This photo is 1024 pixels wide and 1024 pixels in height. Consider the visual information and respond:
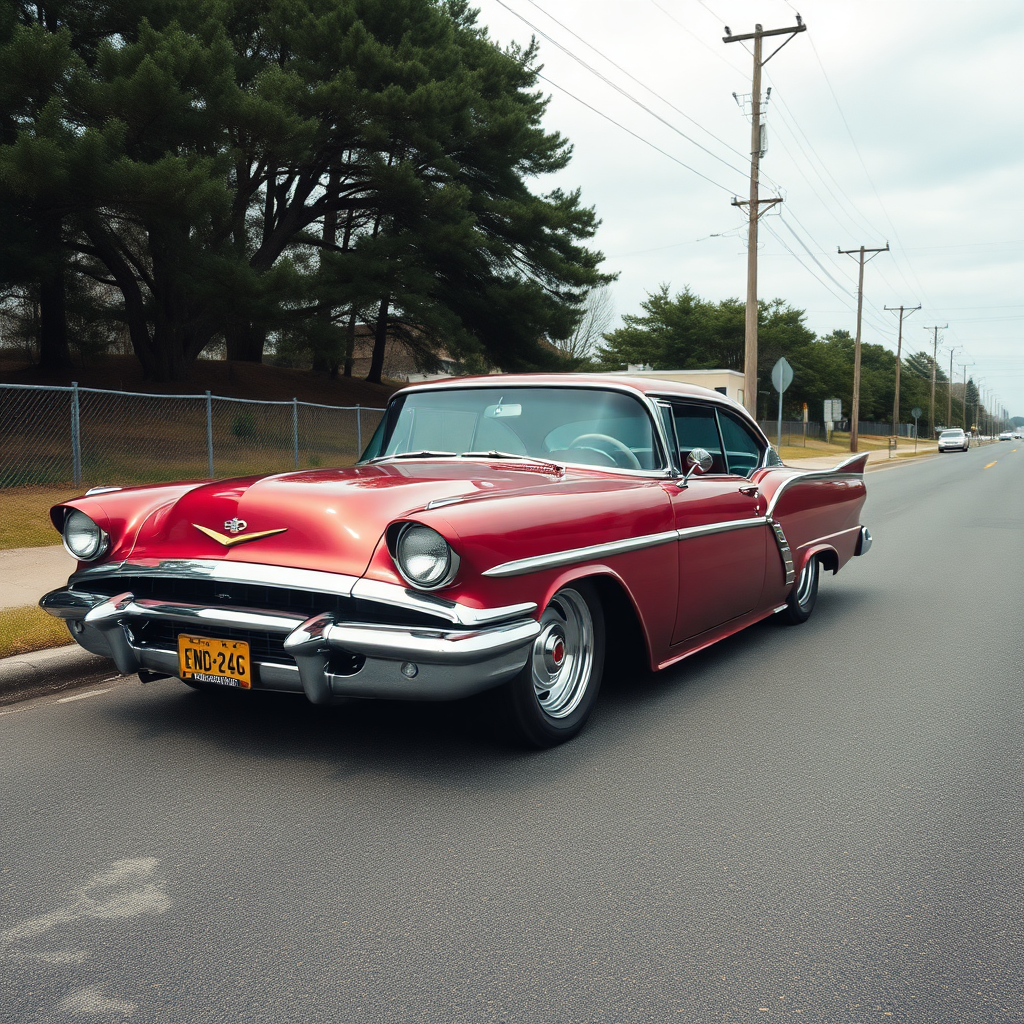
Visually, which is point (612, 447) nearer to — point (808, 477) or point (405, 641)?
point (405, 641)

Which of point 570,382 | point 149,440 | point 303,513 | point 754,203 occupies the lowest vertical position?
point 303,513

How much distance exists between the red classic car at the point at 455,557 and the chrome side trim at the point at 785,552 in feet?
0.43

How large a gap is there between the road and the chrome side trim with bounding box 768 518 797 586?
95 cm

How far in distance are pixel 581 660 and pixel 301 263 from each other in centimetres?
2866

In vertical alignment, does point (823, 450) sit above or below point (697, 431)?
below

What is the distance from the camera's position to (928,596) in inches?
309

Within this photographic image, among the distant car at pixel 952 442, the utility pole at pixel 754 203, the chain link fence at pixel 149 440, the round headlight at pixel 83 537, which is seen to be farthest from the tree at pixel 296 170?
the distant car at pixel 952 442

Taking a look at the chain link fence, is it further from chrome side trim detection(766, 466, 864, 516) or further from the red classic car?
chrome side trim detection(766, 466, 864, 516)

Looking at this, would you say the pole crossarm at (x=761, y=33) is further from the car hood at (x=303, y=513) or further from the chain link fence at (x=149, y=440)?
the car hood at (x=303, y=513)

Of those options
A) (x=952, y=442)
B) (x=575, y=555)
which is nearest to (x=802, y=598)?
(x=575, y=555)

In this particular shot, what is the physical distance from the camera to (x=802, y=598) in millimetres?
6645

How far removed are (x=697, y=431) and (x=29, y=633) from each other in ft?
12.3

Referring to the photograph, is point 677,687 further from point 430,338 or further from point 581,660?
point 430,338

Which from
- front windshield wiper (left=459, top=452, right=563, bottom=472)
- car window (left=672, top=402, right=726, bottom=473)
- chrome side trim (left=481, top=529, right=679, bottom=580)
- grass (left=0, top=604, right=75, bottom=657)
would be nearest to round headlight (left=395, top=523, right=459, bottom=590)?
chrome side trim (left=481, top=529, right=679, bottom=580)
